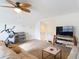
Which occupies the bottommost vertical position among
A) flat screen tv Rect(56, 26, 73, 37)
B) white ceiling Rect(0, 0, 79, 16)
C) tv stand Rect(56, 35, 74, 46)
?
tv stand Rect(56, 35, 74, 46)

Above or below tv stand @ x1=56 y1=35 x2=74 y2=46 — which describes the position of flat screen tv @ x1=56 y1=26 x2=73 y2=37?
above

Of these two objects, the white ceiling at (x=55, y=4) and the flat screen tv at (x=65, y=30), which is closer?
the white ceiling at (x=55, y=4)

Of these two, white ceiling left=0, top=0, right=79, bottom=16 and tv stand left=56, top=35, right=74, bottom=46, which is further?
tv stand left=56, top=35, right=74, bottom=46

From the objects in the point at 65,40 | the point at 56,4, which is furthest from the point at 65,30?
the point at 56,4

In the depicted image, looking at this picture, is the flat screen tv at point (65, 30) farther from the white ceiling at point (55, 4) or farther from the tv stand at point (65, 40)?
the white ceiling at point (55, 4)

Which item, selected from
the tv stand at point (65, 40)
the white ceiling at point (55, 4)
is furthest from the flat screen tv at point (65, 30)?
the white ceiling at point (55, 4)

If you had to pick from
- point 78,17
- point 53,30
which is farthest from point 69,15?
point 53,30

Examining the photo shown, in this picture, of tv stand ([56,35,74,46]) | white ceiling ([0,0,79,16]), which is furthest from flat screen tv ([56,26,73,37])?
white ceiling ([0,0,79,16])

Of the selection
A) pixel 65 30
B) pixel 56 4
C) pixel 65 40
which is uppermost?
pixel 56 4

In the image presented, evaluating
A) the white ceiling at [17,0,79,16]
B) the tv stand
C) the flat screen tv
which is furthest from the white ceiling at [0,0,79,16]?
the tv stand

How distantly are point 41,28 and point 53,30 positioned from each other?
143 centimetres

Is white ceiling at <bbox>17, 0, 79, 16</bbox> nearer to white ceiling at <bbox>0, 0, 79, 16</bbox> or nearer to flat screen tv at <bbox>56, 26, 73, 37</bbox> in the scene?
white ceiling at <bbox>0, 0, 79, 16</bbox>

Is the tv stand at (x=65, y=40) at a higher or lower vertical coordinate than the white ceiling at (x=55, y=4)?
lower

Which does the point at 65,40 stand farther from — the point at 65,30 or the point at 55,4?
the point at 55,4
